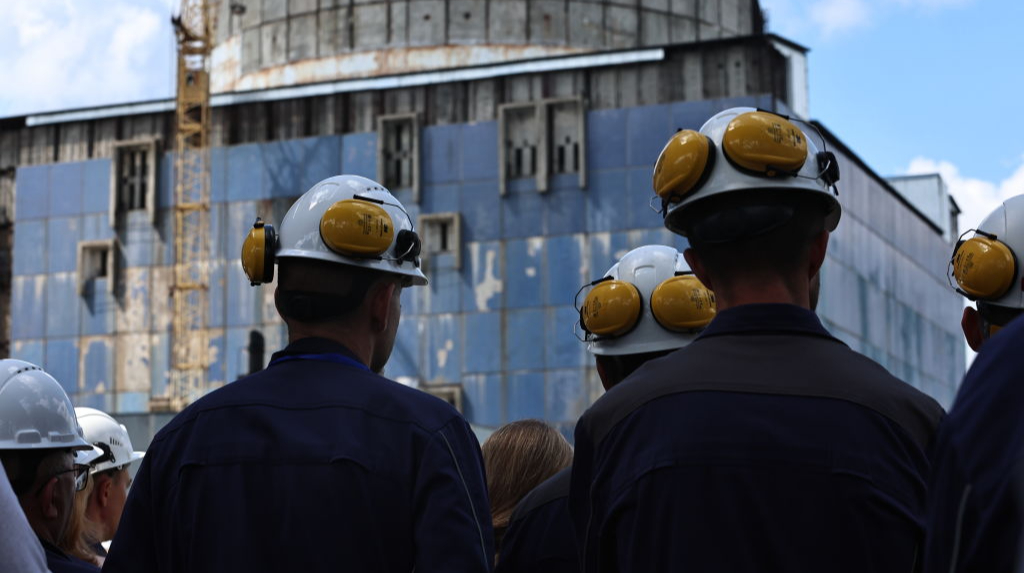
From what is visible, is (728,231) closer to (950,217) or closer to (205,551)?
(205,551)

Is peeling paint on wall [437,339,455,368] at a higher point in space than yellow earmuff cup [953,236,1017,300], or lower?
lower

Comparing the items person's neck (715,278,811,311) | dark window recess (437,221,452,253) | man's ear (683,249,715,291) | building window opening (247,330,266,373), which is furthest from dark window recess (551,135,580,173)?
person's neck (715,278,811,311)

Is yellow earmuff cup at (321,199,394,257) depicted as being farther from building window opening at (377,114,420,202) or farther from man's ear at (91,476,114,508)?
building window opening at (377,114,420,202)

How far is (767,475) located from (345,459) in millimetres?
1352

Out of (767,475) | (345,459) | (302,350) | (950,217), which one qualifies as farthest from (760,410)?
(950,217)

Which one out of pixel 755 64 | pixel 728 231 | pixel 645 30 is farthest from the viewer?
pixel 645 30

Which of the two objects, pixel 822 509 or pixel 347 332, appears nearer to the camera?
pixel 822 509

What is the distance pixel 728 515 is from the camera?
3.48 metres

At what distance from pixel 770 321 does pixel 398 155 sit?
4211 centimetres

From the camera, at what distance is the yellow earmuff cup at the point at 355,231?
4.94 m

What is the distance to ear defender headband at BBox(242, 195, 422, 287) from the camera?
4.95 meters

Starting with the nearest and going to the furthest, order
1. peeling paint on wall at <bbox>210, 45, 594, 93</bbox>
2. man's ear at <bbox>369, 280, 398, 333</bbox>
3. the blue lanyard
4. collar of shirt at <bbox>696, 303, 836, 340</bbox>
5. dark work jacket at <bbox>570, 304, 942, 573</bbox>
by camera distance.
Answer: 1. dark work jacket at <bbox>570, 304, 942, 573</bbox>
2. collar of shirt at <bbox>696, 303, 836, 340</bbox>
3. the blue lanyard
4. man's ear at <bbox>369, 280, 398, 333</bbox>
5. peeling paint on wall at <bbox>210, 45, 594, 93</bbox>

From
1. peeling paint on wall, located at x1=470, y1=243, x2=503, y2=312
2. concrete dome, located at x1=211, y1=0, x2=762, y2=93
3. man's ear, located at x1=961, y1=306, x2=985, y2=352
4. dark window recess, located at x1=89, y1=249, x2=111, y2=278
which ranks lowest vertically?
man's ear, located at x1=961, y1=306, x2=985, y2=352

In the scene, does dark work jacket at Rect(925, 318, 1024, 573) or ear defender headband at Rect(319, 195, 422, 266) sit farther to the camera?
ear defender headband at Rect(319, 195, 422, 266)
